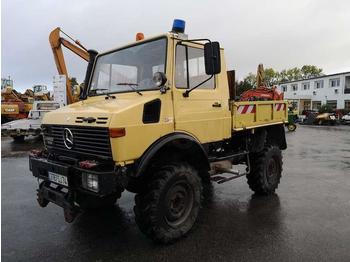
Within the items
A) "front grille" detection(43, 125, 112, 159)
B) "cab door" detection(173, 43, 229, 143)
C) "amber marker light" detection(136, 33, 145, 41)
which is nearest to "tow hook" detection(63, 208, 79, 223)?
"front grille" detection(43, 125, 112, 159)

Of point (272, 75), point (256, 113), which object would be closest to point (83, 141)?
point (256, 113)

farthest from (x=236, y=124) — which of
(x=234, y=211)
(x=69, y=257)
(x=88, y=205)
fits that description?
(x=69, y=257)

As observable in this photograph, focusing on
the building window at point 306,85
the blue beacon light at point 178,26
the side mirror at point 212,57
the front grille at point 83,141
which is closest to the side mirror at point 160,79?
the side mirror at point 212,57

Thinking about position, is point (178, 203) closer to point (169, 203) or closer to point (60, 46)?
point (169, 203)

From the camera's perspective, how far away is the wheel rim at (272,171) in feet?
20.5

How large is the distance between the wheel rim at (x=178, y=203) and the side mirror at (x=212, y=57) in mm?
1478

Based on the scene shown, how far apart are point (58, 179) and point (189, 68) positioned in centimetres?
222

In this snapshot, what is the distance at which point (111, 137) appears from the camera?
356 cm

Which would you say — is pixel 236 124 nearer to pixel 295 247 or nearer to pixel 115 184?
pixel 295 247

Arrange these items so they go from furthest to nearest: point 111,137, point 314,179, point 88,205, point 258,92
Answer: point 258,92
point 314,179
point 88,205
point 111,137

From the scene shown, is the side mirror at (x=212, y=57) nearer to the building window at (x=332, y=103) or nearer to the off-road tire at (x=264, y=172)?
the off-road tire at (x=264, y=172)

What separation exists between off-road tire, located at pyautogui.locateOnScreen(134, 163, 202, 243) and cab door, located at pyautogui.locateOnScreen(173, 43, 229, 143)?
22.7 inches

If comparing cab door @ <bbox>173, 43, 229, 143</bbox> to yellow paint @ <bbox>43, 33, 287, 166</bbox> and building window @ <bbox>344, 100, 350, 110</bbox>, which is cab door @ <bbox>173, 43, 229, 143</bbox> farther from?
building window @ <bbox>344, 100, 350, 110</bbox>

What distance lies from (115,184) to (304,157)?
8809 millimetres
